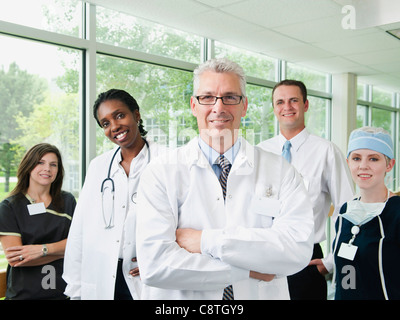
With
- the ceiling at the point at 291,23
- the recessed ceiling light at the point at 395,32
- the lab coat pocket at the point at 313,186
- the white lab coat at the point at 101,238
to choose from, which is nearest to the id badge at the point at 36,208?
the white lab coat at the point at 101,238

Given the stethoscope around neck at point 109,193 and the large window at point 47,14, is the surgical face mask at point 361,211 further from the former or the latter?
the large window at point 47,14

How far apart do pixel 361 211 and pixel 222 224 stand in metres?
0.66

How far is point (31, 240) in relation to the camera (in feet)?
7.34

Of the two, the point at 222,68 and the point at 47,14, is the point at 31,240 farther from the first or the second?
the point at 47,14

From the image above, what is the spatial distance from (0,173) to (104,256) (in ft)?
4.55

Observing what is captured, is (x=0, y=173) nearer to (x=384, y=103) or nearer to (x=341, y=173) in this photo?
(x=341, y=173)

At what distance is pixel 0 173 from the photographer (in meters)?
2.82

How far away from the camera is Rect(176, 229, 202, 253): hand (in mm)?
1376

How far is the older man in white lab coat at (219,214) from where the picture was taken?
4.40 feet

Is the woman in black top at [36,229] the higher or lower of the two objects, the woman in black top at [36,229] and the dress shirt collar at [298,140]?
the lower

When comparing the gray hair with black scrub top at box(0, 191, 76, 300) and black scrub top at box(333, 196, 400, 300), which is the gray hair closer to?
black scrub top at box(333, 196, 400, 300)

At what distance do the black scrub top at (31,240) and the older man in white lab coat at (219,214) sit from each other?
97 cm

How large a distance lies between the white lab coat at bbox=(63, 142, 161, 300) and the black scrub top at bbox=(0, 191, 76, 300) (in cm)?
23
